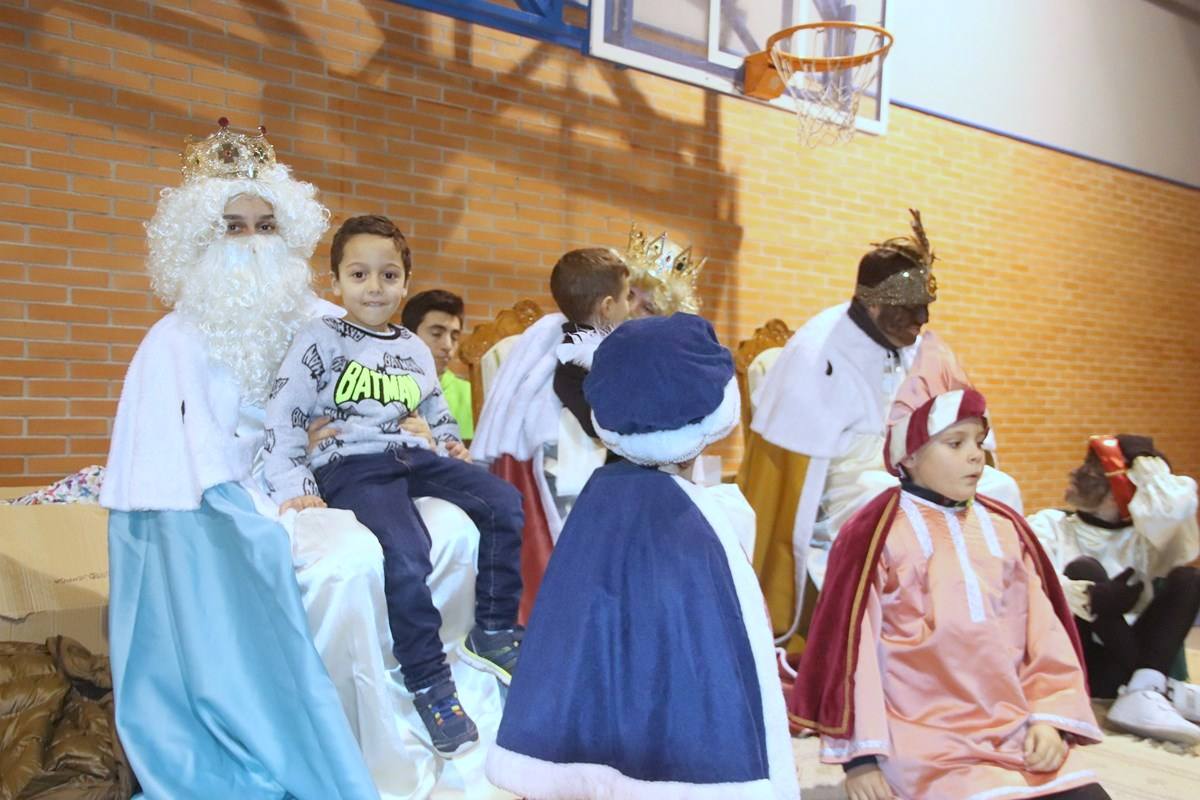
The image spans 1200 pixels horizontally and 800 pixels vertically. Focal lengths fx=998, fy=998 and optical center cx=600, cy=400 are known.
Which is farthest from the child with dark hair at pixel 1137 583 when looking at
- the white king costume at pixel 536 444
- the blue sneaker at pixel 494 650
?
the blue sneaker at pixel 494 650

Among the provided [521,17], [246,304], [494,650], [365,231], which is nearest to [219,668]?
[494,650]

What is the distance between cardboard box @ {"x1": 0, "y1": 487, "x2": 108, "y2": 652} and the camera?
313cm

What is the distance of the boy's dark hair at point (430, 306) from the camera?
15.2 feet

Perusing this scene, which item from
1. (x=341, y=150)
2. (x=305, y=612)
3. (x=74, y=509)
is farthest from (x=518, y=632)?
(x=341, y=150)

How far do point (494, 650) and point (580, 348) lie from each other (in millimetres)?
1057

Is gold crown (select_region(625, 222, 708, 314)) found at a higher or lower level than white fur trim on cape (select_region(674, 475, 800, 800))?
higher

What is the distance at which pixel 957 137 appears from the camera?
25.4 feet

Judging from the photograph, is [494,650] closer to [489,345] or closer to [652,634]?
[652,634]

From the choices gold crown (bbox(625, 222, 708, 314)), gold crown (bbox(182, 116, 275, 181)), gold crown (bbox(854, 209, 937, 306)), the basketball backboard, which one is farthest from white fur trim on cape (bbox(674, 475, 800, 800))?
the basketball backboard

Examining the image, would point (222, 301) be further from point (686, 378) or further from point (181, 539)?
point (686, 378)

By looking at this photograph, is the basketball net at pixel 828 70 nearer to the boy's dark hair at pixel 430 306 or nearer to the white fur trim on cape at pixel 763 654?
the boy's dark hair at pixel 430 306

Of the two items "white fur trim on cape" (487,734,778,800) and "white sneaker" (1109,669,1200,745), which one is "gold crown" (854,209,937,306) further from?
"white fur trim on cape" (487,734,778,800)

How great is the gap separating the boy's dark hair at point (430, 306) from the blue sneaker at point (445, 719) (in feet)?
7.69

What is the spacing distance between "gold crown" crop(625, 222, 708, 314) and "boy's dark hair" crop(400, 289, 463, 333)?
836 mm
